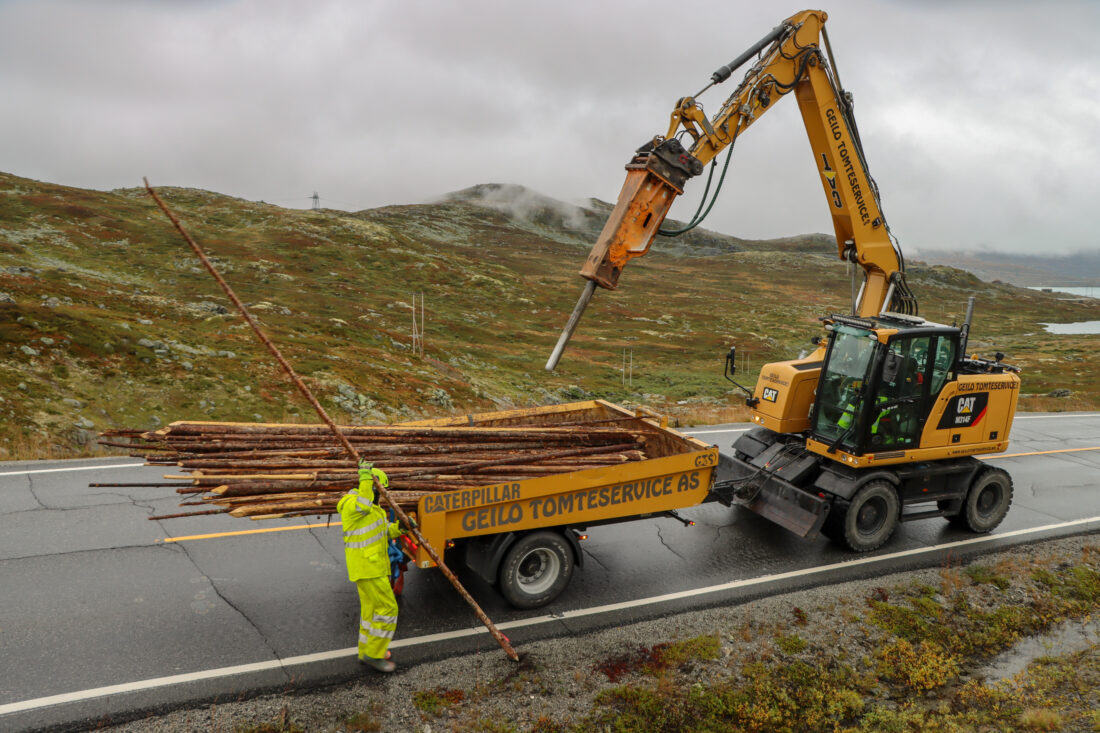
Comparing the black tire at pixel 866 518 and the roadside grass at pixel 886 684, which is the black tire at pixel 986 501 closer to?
the black tire at pixel 866 518

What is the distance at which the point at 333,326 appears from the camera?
115ft

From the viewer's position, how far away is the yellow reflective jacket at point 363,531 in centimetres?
559

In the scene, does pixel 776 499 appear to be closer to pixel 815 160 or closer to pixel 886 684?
pixel 886 684

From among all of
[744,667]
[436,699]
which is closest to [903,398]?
[744,667]

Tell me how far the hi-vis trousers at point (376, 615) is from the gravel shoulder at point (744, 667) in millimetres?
269

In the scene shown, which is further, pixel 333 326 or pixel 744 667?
pixel 333 326

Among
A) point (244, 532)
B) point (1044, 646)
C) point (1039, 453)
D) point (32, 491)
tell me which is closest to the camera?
point (1044, 646)

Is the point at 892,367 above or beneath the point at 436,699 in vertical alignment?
above

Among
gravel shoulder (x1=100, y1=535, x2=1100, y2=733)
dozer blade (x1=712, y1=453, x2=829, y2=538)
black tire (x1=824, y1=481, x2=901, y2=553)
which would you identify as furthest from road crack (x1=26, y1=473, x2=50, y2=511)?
black tire (x1=824, y1=481, x2=901, y2=553)

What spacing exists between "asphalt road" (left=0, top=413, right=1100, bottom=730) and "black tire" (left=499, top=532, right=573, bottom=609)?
0.63ft

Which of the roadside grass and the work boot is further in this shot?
the work boot

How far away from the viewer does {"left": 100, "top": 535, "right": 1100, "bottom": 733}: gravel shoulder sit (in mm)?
5305

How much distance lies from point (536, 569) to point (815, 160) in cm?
781

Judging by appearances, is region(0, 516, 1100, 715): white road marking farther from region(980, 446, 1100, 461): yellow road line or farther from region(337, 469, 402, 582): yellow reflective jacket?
region(980, 446, 1100, 461): yellow road line
